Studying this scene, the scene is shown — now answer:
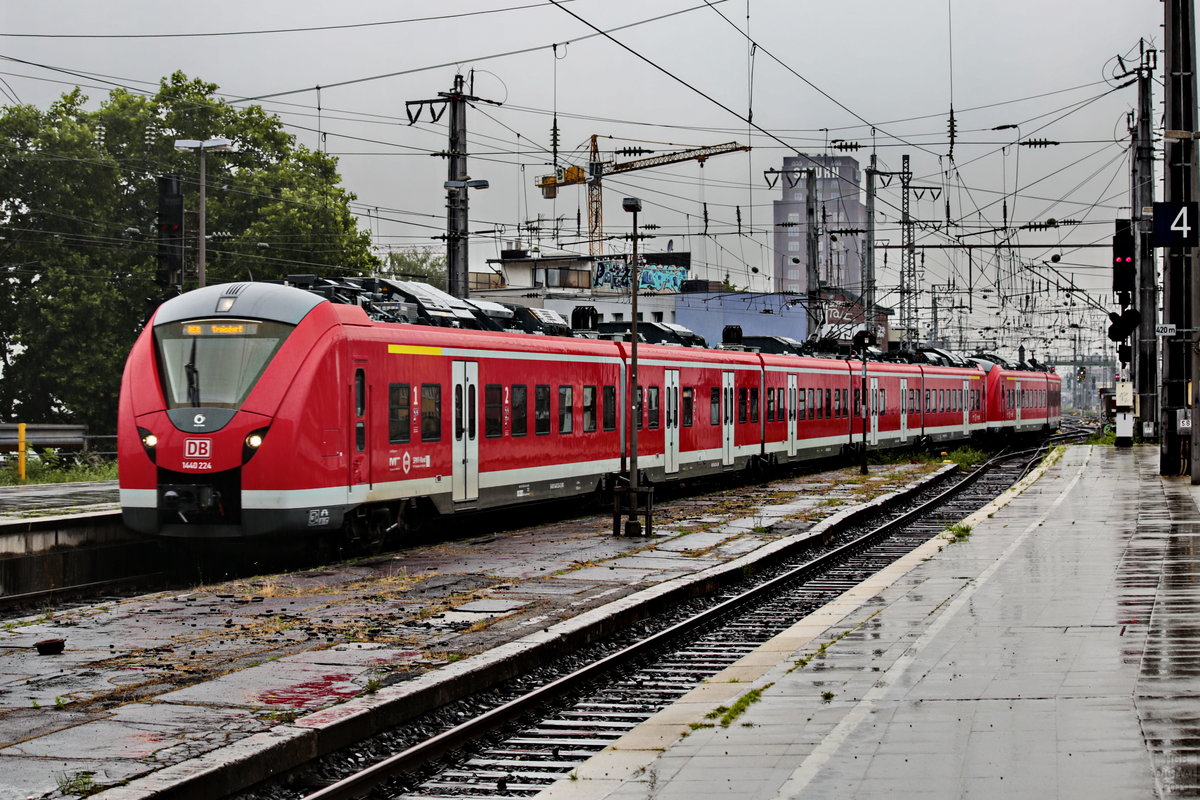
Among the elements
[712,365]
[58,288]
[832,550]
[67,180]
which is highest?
[67,180]

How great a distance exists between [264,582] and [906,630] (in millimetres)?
7118

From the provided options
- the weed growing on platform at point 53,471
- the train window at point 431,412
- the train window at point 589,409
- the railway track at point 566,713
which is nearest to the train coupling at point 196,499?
the train window at point 431,412

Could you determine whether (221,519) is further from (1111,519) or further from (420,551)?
(1111,519)

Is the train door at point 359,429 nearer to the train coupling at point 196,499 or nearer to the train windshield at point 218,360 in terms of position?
the train windshield at point 218,360

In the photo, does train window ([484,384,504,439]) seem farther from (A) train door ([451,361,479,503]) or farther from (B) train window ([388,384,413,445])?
(B) train window ([388,384,413,445])

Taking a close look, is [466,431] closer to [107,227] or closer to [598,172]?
[107,227]

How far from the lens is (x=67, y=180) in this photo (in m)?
49.8

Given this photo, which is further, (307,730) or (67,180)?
(67,180)

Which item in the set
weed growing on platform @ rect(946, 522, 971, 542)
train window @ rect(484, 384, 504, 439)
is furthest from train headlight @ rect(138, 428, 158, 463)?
weed growing on platform @ rect(946, 522, 971, 542)

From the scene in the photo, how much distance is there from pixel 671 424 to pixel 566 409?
537 cm

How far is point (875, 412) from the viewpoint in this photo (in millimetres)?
48094

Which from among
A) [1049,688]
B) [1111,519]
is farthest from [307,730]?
[1111,519]

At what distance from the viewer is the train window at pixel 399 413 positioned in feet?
62.4

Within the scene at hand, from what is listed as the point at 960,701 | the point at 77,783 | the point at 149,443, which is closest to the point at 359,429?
the point at 149,443
